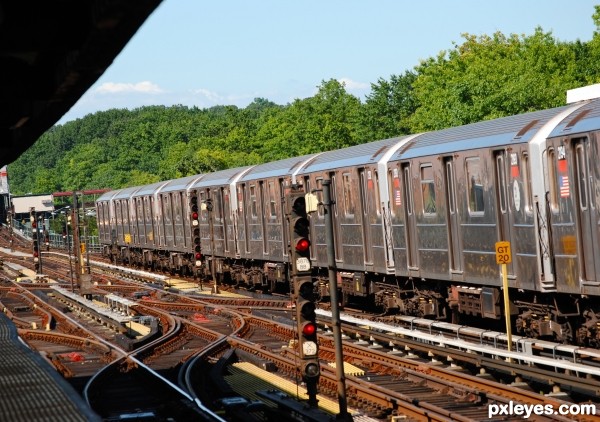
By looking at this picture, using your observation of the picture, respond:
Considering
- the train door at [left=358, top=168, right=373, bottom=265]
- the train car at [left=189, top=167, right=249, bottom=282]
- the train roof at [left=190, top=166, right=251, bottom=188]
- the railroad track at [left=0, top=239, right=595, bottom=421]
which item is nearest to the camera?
the railroad track at [left=0, top=239, right=595, bottom=421]

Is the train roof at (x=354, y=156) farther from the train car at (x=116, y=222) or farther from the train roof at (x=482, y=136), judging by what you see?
the train car at (x=116, y=222)

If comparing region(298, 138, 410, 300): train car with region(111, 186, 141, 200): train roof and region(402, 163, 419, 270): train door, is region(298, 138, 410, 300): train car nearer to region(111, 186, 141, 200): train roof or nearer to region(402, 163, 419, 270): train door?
region(402, 163, 419, 270): train door

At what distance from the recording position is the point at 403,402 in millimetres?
14227

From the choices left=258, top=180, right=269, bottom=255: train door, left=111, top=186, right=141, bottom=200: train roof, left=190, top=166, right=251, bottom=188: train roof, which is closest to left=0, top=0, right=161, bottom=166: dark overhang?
left=258, top=180, right=269, bottom=255: train door

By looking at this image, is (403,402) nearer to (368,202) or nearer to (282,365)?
(282,365)

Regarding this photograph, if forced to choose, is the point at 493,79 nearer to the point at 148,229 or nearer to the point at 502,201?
the point at 148,229

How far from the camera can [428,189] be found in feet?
68.3

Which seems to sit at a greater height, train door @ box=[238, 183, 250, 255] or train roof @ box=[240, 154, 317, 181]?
train roof @ box=[240, 154, 317, 181]

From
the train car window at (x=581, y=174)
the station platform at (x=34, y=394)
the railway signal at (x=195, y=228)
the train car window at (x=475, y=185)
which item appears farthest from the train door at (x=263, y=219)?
the station platform at (x=34, y=394)

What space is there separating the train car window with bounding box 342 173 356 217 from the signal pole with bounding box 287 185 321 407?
33.0 ft

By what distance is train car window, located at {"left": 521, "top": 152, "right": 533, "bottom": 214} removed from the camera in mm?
16906

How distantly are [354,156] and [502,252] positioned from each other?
8.81 m

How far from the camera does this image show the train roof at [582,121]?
1518 cm

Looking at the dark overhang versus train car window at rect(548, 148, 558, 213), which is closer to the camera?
the dark overhang
